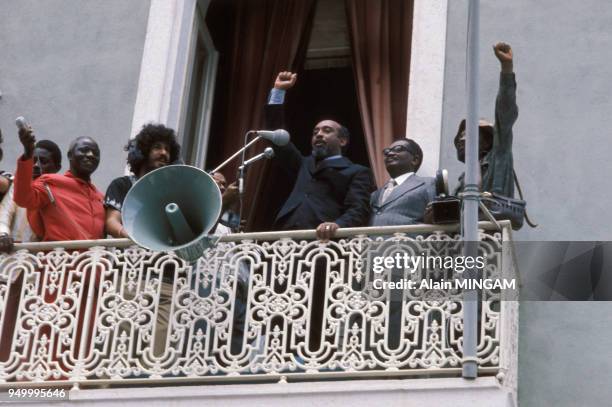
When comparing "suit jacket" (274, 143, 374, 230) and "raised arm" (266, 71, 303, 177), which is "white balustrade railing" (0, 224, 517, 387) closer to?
"suit jacket" (274, 143, 374, 230)

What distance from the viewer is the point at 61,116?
529 inches

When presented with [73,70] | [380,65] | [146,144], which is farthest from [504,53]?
[73,70]

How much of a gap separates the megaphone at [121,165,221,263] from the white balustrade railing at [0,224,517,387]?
263 mm

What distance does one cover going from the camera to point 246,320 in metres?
10.6

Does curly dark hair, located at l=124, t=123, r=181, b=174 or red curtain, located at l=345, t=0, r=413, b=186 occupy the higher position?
red curtain, located at l=345, t=0, r=413, b=186

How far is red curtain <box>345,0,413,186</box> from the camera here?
43.2 feet

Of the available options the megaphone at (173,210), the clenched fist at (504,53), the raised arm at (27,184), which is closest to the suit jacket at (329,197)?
the megaphone at (173,210)

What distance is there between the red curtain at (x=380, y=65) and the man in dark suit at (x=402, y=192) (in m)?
1.40

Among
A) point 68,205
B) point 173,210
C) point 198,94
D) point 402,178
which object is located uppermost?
point 198,94

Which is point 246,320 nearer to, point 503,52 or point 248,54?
point 503,52

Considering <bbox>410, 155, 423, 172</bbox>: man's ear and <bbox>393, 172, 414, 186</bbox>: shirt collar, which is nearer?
<bbox>393, 172, 414, 186</bbox>: shirt collar

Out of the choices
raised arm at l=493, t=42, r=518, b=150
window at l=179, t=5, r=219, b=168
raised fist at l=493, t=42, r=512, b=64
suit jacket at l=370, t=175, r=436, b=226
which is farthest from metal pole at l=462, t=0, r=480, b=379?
window at l=179, t=5, r=219, b=168

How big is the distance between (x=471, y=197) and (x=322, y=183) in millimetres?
1670

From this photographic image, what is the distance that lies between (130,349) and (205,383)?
597mm
